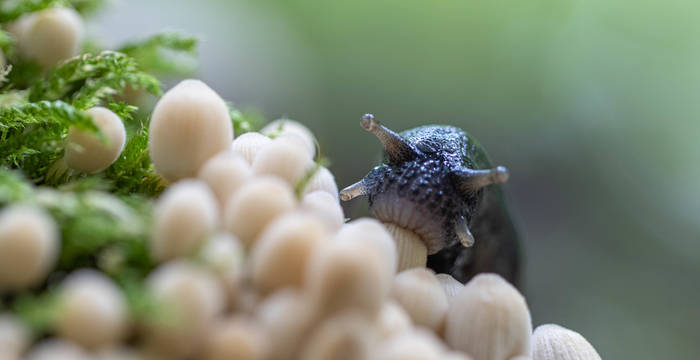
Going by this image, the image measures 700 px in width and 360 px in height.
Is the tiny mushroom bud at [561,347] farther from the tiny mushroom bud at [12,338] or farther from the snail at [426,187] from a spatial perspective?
the tiny mushroom bud at [12,338]

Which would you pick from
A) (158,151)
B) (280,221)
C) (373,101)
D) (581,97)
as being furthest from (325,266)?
(581,97)

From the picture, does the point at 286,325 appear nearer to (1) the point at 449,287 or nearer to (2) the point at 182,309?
(2) the point at 182,309

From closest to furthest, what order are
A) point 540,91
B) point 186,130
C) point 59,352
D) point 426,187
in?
1. point 59,352
2. point 186,130
3. point 426,187
4. point 540,91

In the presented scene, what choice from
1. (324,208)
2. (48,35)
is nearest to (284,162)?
(324,208)

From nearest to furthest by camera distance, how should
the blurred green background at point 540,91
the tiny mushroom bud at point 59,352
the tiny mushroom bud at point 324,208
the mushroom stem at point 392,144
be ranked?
the tiny mushroom bud at point 59,352 → the tiny mushroom bud at point 324,208 → the mushroom stem at point 392,144 → the blurred green background at point 540,91

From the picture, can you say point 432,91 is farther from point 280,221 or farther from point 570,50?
point 280,221

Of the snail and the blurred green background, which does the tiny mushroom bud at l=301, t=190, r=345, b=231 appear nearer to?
the snail

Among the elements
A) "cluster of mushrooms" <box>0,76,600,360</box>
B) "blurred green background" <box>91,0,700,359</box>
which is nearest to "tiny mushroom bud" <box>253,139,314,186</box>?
"cluster of mushrooms" <box>0,76,600,360</box>

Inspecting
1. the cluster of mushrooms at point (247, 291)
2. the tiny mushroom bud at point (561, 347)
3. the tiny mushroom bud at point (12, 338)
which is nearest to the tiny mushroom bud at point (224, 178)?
the cluster of mushrooms at point (247, 291)
